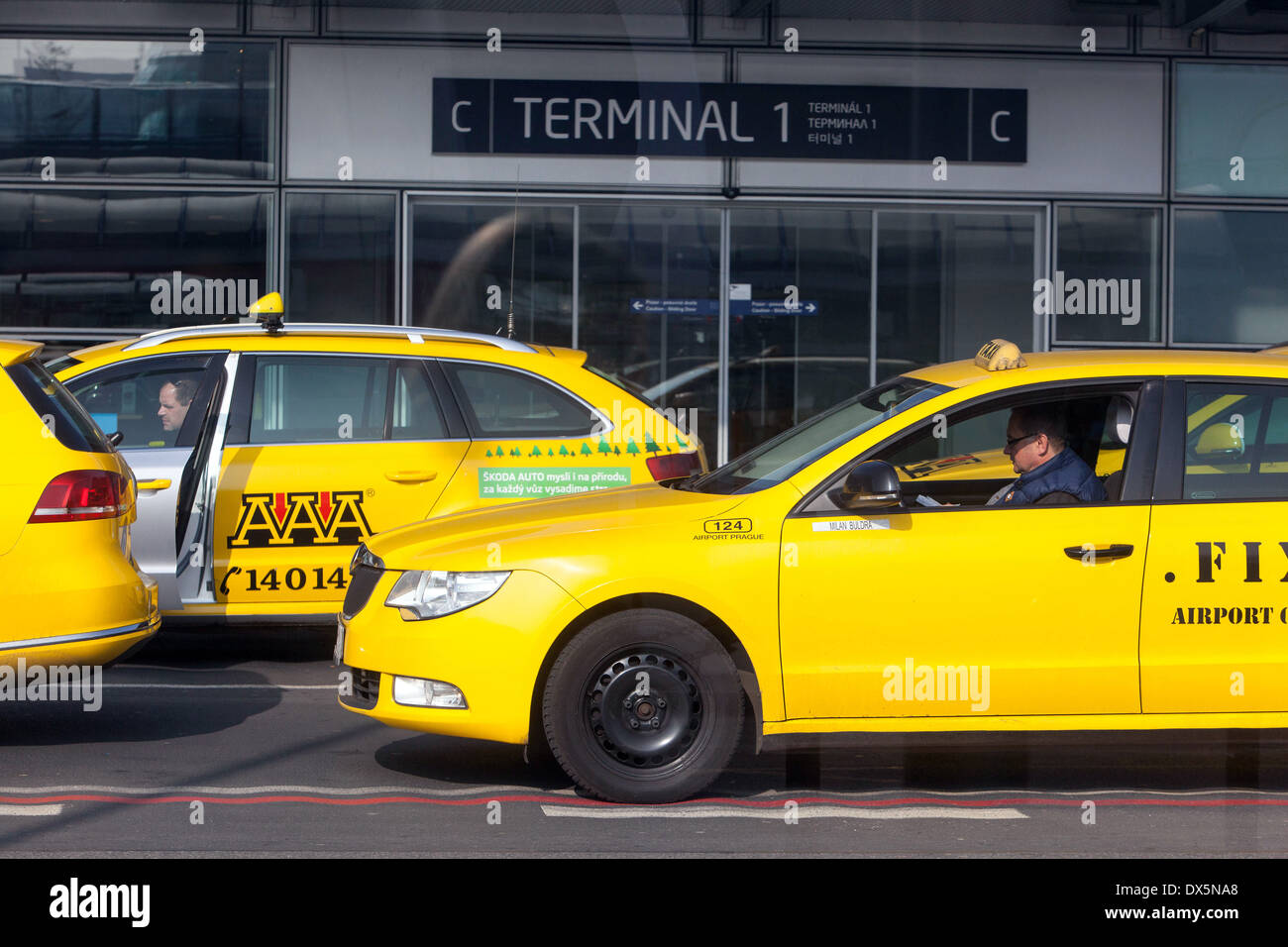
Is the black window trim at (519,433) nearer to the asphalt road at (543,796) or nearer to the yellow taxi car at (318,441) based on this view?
the yellow taxi car at (318,441)

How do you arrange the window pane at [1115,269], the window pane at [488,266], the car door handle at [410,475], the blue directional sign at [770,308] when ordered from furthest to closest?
the window pane at [1115,269] < the blue directional sign at [770,308] < the window pane at [488,266] < the car door handle at [410,475]

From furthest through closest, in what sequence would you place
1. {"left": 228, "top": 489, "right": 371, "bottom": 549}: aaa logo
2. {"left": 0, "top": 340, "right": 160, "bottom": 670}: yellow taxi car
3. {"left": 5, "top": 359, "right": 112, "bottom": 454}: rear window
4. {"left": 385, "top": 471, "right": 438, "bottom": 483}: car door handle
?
1. {"left": 385, "top": 471, "right": 438, "bottom": 483}: car door handle
2. {"left": 228, "top": 489, "right": 371, "bottom": 549}: aaa logo
3. {"left": 5, "top": 359, "right": 112, "bottom": 454}: rear window
4. {"left": 0, "top": 340, "right": 160, "bottom": 670}: yellow taxi car

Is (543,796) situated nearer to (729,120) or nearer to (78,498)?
(78,498)

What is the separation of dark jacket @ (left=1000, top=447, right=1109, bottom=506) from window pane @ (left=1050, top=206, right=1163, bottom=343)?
1057cm

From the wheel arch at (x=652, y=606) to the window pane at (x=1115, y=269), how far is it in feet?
37.8

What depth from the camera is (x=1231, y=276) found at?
16.3 m

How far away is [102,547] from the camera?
6.60 meters

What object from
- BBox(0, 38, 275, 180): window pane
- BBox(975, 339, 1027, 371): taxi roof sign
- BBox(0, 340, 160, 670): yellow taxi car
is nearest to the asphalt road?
BBox(0, 340, 160, 670): yellow taxi car

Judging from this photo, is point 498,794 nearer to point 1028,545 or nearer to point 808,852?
point 808,852

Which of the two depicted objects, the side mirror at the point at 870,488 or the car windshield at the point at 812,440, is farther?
the car windshield at the point at 812,440

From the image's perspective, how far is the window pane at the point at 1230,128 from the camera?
16.2 m

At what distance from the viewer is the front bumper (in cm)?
562

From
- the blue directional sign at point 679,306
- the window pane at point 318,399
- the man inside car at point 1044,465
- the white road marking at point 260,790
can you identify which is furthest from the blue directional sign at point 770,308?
the white road marking at point 260,790

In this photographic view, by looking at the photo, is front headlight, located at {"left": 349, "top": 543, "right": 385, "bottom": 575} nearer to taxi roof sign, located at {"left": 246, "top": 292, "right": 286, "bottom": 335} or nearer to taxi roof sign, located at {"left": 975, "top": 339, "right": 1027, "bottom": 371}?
taxi roof sign, located at {"left": 975, "top": 339, "right": 1027, "bottom": 371}
